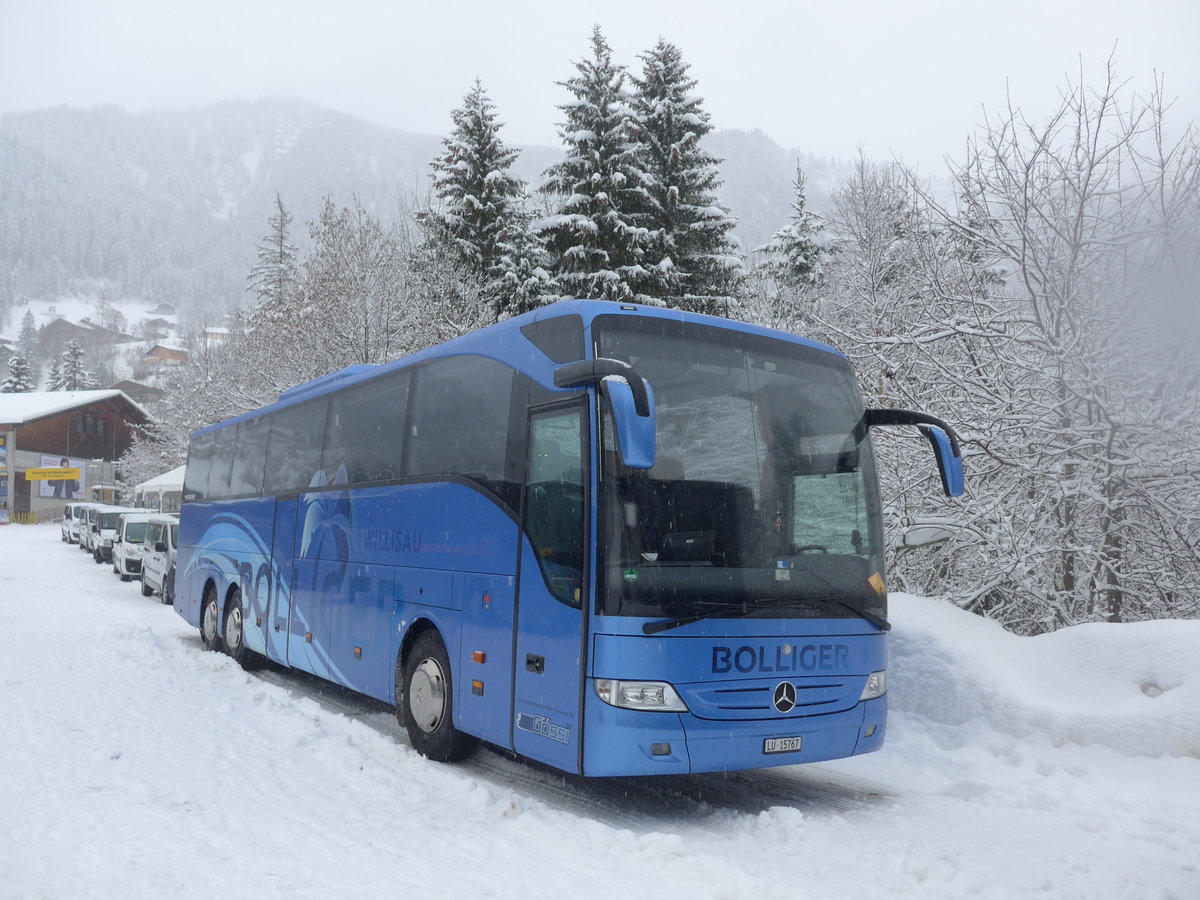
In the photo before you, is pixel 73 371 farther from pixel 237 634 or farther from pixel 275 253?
pixel 237 634

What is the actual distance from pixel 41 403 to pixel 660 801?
9187cm

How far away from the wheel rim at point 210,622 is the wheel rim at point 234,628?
71 cm

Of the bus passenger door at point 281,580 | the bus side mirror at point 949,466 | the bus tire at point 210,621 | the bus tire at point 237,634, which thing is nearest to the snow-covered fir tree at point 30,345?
the bus tire at point 210,621

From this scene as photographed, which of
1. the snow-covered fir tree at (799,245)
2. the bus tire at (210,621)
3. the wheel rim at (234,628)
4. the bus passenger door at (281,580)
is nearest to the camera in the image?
the bus passenger door at (281,580)

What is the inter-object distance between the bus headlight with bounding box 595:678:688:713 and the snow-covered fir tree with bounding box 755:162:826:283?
32919mm

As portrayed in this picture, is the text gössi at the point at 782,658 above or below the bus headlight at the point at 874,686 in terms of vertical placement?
above

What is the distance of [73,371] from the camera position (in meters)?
108

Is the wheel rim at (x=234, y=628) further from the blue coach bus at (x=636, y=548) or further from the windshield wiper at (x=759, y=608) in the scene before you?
the windshield wiper at (x=759, y=608)

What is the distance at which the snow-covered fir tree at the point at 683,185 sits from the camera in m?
30.7

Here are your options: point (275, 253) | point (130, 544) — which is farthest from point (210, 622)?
point (275, 253)

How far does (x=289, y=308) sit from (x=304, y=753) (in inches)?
1062

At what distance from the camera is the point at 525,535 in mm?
6789

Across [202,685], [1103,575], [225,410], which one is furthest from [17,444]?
[1103,575]

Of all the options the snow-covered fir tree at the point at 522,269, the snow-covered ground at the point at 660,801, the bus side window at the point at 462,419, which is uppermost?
the snow-covered fir tree at the point at 522,269
